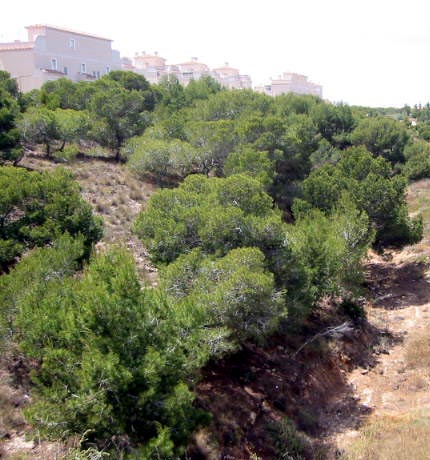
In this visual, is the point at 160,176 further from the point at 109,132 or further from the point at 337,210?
the point at 337,210

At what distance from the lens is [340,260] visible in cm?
1551

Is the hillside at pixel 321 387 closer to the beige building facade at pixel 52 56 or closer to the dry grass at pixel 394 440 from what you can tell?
the dry grass at pixel 394 440

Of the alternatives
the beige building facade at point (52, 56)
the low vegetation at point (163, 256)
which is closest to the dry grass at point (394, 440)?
the low vegetation at point (163, 256)

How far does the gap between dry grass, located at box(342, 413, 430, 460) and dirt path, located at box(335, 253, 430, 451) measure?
428 millimetres

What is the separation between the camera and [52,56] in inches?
1639

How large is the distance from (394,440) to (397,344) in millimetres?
6411

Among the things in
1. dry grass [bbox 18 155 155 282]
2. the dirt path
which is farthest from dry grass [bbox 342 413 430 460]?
dry grass [bbox 18 155 155 282]

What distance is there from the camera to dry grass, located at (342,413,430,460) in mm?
9758

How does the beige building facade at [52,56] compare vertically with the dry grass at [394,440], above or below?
above

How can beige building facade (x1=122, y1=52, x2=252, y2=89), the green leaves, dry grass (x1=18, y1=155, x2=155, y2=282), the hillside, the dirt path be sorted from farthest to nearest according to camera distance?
beige building facade (x1=122, y1=52, x2=252, y2=89), dry grass (x1=18, y1=155, x2=155, y2=282), the dirt path, the green leaves, the hillside

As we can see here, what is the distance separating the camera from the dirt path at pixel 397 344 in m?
13.2

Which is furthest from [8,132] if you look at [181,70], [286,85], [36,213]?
[286,85]

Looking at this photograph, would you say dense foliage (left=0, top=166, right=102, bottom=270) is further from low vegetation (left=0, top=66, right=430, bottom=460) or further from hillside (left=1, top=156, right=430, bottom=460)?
hillside (left=1, top=156, right=430, bottom=460)

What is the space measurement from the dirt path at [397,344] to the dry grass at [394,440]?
16.8 inches
